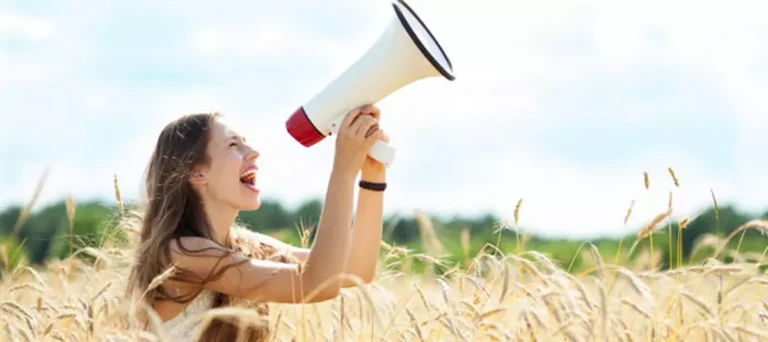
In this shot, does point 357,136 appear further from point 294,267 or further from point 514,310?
point 514,310

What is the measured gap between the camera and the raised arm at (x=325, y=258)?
3553mm

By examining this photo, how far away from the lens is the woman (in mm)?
3666

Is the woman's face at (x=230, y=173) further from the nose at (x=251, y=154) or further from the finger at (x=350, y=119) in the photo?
the finger at (x=350, y=119)

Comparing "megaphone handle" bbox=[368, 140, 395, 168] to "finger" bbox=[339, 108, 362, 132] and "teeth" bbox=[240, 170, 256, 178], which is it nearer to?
"finger" bbox=[339, 108, 362, 132]

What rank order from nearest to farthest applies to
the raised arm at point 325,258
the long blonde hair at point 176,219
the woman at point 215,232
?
1. the raised arm at point 325,258
2. the woman at point 215,232
3. the long blonde hair at point 176,219

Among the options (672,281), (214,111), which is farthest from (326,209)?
(672,281)

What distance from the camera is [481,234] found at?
62.9ft

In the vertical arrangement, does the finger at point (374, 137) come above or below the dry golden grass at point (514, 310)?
above

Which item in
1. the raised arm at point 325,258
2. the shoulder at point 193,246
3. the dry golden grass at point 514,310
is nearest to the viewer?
the dry golden grass at point 514,310

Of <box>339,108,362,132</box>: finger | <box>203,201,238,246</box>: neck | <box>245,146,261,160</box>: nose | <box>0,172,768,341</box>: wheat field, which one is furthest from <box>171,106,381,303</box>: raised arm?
<box>245,146,261,160</box>: nose

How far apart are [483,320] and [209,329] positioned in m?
1.28

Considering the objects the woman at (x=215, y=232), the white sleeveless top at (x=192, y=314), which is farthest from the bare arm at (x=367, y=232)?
the white sleeveless top at (x=192, y=314)

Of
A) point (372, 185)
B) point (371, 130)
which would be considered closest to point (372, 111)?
point (371, 130)

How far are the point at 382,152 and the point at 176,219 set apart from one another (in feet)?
2.83
